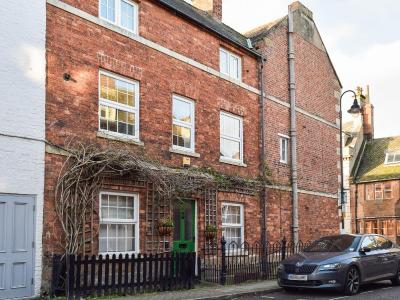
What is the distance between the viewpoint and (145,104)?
1415 centimetres

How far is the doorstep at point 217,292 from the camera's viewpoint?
1153 cm

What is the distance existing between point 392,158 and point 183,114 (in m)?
30.7

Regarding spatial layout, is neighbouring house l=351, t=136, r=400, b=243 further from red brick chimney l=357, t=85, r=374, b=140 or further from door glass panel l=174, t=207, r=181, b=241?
door glass panel l=174, t=207, r=181, b=241

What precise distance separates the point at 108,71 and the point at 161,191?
3.42m

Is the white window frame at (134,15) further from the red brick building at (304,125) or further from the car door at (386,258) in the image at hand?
the car door at (386,258)

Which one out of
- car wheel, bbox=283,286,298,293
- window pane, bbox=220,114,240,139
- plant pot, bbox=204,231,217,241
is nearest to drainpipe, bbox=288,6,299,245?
window pane, bbox=220,114,240,139

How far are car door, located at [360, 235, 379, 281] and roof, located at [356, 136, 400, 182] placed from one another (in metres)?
27.2

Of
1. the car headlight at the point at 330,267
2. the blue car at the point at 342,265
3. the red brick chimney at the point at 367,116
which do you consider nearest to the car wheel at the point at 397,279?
the blue car at the point at 342,265

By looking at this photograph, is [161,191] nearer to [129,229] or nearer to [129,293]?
[129,229]

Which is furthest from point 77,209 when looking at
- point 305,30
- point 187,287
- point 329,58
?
point 329,58

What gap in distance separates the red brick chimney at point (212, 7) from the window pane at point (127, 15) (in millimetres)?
7315

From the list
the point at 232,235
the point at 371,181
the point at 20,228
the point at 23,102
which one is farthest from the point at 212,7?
the point at 371,181

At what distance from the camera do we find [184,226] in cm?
1529

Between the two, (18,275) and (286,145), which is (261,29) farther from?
(18,275)
